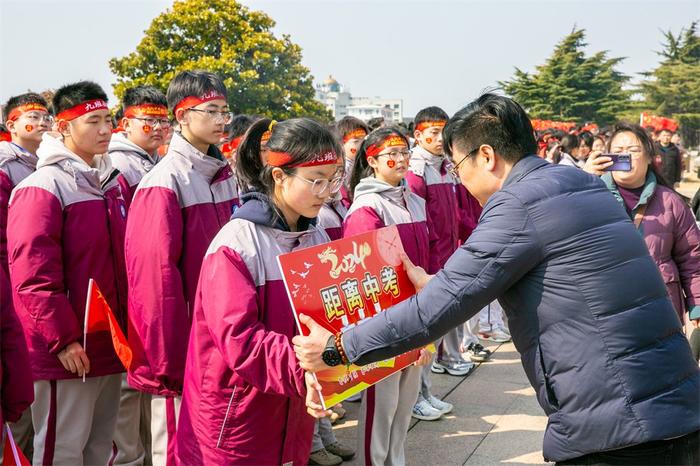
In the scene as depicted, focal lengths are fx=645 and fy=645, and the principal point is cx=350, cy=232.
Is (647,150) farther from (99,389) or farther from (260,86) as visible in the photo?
(260,86)

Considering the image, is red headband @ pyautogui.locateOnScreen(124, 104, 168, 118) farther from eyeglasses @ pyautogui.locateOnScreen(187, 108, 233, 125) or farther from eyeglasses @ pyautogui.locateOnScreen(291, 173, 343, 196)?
eyeglasses @ pyautogui.locateOnScreen(291, 173, 343, 196)

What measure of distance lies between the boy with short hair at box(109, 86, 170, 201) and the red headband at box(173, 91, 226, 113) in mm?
832

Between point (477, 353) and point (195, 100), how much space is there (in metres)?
4.31

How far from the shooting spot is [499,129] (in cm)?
226

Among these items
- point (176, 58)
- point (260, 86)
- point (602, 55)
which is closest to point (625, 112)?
point (602, 55)

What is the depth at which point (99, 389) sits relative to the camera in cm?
349

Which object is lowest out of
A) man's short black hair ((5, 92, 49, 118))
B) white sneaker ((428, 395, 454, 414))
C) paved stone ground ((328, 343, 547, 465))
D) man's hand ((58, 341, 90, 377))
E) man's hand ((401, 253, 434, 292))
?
paved stone ground ((328, 343, 547, 465))

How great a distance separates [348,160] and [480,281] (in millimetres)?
3753

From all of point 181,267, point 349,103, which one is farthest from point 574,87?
point 349,103

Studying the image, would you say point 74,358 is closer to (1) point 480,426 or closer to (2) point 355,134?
(1) point 480,426

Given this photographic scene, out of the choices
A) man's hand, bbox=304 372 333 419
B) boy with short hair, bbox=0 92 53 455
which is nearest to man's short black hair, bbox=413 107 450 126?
boy with short hair, bbox=0 92 53 455

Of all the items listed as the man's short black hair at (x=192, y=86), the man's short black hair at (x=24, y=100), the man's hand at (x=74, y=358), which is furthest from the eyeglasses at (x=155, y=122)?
the man's hand at (x=74, y=358)

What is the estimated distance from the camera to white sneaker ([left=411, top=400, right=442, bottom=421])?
504 centimetres

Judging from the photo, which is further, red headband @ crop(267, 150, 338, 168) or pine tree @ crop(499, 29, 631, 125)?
pine tree @ crop(499, 29, 631, 125)
